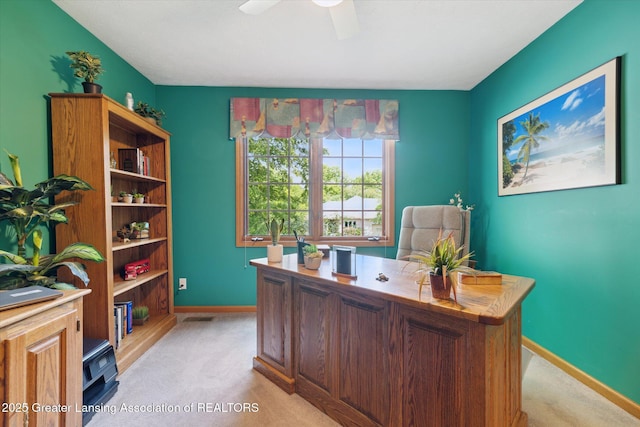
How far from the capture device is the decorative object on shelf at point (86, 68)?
75.2 inches

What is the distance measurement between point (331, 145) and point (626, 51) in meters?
2.46

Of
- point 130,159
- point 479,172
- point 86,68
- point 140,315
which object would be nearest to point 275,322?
point 140,315

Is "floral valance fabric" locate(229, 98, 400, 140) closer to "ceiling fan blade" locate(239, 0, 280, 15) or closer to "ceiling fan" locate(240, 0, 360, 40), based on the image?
"ceiling fan" locate(240, 0, 360, 40)

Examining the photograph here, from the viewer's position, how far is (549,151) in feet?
7.25

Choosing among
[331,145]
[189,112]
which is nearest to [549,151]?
[331,145]

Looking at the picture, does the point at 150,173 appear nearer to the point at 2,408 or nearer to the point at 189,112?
the point at 189,112

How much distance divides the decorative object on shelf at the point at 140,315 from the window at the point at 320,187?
4.13 feet

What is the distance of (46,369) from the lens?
1132mm

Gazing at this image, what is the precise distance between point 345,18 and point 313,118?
5.05 feet

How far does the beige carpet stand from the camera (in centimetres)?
161

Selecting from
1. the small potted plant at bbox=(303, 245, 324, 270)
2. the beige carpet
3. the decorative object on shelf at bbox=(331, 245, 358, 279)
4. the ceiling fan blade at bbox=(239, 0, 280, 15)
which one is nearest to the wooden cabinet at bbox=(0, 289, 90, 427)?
the beige carpet

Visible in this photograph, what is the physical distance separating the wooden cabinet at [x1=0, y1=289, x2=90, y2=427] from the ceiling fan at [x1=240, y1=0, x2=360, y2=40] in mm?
1803

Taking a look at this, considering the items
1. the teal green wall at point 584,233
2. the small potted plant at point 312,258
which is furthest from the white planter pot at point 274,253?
the teal green wall at point 584,233

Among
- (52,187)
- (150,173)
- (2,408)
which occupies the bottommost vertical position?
(2,408)
